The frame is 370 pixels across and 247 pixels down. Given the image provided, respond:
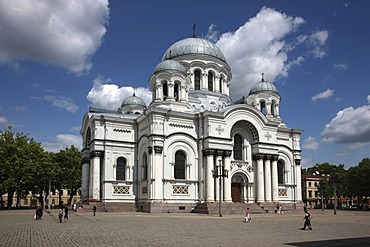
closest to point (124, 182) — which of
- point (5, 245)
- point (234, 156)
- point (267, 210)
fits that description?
point (234, 156)

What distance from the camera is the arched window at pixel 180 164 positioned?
42.0m

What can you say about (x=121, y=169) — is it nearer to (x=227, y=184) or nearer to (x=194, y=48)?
(x=227, y=184)

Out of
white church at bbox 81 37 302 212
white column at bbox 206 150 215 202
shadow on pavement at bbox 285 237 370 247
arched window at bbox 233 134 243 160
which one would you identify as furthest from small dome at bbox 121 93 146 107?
shadow on pavement at bbox 285 237 370 247

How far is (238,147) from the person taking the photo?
4562 centimetres

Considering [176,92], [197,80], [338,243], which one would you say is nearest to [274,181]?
[176,92]

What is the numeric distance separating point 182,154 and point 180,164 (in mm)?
1055

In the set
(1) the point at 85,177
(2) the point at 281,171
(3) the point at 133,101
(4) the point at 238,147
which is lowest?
(1) the point at 85,177

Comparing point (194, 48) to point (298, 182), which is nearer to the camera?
point (298, 182)

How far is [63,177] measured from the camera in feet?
202

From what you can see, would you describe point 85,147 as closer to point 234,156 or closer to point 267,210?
point 234,156

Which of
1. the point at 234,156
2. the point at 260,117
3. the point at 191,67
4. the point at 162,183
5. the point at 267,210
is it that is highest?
the point at 191,67

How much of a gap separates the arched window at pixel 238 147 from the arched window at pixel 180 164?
21.2 ft

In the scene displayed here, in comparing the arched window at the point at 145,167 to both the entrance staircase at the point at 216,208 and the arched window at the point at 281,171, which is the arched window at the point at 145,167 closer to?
the entrance staircase at the point at 216,208

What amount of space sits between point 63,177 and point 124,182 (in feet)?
72.6
